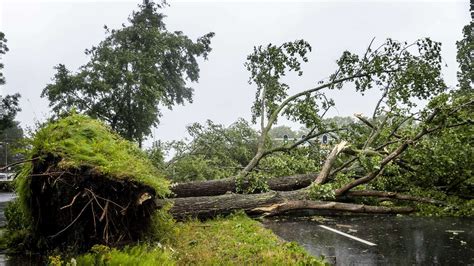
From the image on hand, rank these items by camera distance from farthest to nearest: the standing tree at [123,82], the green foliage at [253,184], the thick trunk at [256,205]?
1. the standing tree at [123,82]
2. the green foliage at [253,184]
3. the thick trunk at [256,205]

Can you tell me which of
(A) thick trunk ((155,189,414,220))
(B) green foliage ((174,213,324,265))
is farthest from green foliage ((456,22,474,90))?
(B) green foliage ((174,213,324,265))

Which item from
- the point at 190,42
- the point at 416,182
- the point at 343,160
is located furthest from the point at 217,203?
the point at 190,42

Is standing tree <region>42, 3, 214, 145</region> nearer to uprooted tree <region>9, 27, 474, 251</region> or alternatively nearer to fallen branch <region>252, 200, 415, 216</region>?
uprooted tree <region>9, 27, 474, 251</region>

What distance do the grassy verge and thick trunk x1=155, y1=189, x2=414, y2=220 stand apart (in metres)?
0.95

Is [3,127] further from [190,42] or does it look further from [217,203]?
[217,203]

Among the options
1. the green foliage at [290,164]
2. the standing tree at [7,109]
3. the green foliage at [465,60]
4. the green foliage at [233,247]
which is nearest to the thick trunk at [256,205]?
the green foliage at [233,247]

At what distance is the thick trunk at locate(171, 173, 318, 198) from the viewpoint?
10.6m

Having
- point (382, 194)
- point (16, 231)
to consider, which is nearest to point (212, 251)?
point (16, 231)

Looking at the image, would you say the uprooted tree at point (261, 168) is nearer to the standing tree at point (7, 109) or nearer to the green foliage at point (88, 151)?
the green foliage at point (88, 151)

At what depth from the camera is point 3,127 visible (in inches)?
996

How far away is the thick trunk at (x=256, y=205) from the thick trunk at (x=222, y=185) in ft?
2.65

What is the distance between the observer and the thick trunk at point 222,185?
10609 millimetres

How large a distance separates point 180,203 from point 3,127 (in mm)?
20707

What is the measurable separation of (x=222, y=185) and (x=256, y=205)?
1379mm
